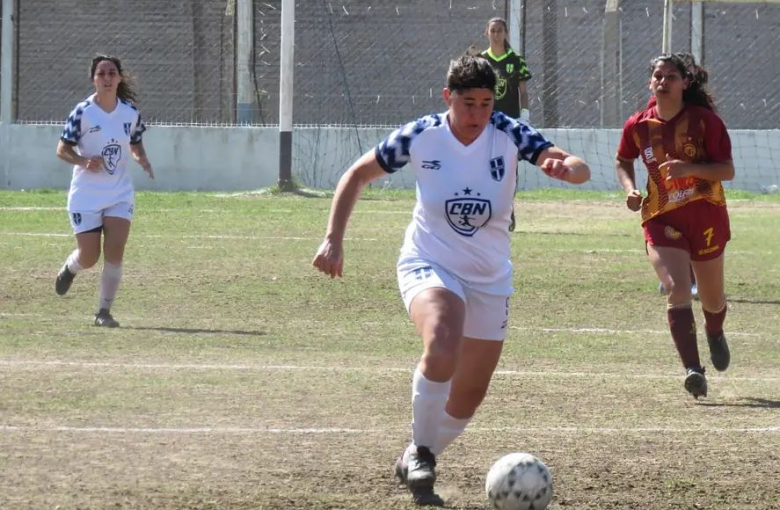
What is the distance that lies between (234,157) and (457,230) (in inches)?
743

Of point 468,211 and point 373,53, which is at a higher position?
point 373,53

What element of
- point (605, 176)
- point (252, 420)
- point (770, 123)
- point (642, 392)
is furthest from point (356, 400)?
point (770, 123)

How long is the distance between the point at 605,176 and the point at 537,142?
62.2 ft

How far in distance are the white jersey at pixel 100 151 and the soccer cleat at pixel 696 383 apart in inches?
198

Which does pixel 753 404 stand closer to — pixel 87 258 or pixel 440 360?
pixel 440 360

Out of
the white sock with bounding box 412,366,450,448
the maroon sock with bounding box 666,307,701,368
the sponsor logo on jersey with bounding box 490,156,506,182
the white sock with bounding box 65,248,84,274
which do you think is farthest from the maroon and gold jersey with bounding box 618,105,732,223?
the white sock with bounding box 65,248,84,274

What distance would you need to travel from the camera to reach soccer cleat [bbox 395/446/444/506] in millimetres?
6082

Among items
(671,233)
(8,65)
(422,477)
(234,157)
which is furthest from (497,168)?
(8,65)

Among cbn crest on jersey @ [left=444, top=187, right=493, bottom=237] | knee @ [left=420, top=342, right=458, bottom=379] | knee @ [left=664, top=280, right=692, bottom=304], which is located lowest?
knee @ [left=420, top=342, right=458, bottom=379]

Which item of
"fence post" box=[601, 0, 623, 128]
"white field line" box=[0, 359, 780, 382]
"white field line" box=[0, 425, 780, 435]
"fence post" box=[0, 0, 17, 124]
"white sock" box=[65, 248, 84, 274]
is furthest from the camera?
"fence post" box=[601, 0, 623, 128]

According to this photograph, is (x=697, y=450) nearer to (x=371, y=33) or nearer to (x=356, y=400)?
(x=356, y=400)

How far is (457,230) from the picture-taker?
6395 mm

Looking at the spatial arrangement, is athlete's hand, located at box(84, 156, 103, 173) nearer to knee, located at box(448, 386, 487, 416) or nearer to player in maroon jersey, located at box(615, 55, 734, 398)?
player in maroon jersey, located at box(615, 55, 734, 398)

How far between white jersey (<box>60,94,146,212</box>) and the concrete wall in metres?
13.0
